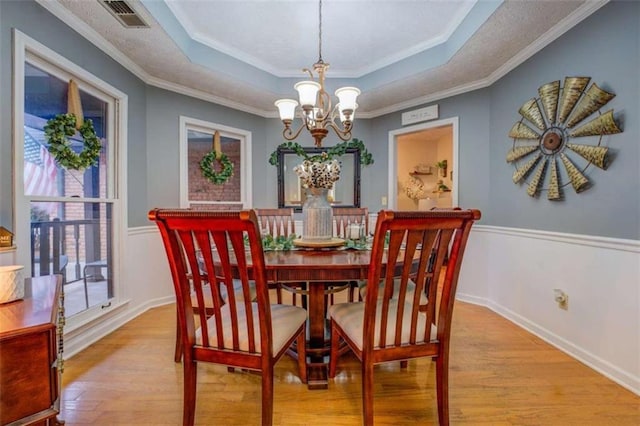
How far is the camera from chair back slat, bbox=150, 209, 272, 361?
1111mm

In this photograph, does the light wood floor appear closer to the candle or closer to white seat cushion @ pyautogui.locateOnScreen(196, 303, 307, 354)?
white seat cushion @ pyautogui.locateOnScreen(196, 303, 307, 354)

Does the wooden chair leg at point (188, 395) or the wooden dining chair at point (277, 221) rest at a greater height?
the wooden dining chair at point (277, 221)

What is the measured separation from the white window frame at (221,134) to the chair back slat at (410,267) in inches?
108

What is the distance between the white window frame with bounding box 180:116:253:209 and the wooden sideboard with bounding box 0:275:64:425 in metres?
2.50

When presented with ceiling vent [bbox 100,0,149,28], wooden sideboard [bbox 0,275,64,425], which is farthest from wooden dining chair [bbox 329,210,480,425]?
ceiling vent [bbox 100,0,149,28]

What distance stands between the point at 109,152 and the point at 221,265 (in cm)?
219

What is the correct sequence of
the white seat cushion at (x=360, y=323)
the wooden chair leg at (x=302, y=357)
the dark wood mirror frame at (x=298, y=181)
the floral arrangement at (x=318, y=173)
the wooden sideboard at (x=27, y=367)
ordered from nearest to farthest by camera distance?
1. the wooden sideboard at (x=27, y=367)
2. the white seat cushion at (x=360, y=323)
3. the wooden chair leg at (x=302, y=357)
4. the floral arrangement at (x=318, y=173)
5. the dark wood mirror frame at (x=298, y=181)

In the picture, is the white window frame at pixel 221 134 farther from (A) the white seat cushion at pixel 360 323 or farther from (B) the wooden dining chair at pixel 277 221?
(A) the white seat cushion at pixel 360 323

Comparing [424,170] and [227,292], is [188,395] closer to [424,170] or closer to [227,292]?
[227,292]

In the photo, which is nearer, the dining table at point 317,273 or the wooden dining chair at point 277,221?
the dining table at point 317,273

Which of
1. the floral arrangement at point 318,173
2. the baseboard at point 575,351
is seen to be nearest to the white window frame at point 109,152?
the floral arrangement at point 318,173

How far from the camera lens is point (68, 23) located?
2.10 meters

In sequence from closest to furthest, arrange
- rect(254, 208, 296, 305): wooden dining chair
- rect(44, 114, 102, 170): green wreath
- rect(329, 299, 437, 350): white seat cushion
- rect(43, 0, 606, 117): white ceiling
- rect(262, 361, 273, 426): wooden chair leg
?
rect(262, 361, 273, 426): wooden chair leg → rect(329, 299, 437, 350): white seat cushion → rect(44, 114, 102, 170): green wreath → rect(43, 0, 606, 117): white ceiling → rect(254, 208, 296, 305): wooden dining chair

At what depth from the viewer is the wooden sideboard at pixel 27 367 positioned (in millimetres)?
843
